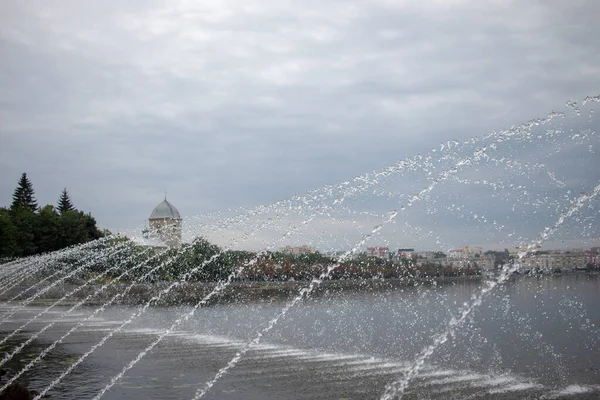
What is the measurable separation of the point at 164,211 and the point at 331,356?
131432 mm

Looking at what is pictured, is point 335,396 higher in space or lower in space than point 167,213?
lower

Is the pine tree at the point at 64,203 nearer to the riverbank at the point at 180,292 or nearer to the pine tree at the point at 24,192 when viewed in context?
the pine tree at the point at 24,192

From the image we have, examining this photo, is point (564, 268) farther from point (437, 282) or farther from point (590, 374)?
point (590, 374)

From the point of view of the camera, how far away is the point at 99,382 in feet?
43.8

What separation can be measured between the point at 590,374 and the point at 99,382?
10734 mm

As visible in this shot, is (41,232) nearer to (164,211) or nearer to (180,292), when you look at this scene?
(180,292)

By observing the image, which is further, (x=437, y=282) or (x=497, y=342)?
(x=437, y=282)

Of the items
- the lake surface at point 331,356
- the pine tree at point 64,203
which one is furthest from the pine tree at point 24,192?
the lake surface at point 331,356

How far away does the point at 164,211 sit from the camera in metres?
144

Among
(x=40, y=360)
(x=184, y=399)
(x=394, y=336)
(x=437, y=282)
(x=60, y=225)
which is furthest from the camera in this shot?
(x=60, y=225)

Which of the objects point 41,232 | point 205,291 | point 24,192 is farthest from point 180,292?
point 24,192

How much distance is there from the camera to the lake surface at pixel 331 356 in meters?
12.6

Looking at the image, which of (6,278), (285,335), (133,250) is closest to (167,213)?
(133,250)

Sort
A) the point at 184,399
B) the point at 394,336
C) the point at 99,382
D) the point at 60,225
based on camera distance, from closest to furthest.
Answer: the point at 184,399 → the point at 99,382 → the point at 394,336 → the point at 60,225
